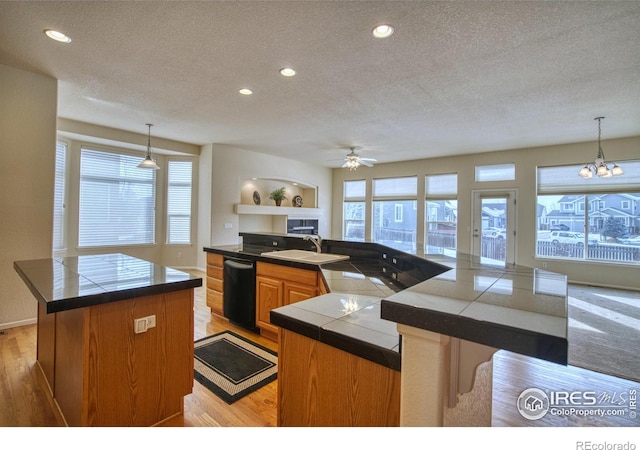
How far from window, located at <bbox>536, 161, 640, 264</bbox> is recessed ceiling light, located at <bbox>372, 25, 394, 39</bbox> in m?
5.49

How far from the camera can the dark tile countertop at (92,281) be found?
4.73 ft

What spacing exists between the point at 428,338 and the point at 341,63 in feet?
9.47

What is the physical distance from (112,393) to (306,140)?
514cm

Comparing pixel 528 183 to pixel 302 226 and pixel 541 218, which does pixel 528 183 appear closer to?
pixel 541 218

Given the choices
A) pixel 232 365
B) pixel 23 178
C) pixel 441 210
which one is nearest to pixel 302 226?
pixel 441 210

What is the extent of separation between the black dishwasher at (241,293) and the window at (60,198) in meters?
3.98

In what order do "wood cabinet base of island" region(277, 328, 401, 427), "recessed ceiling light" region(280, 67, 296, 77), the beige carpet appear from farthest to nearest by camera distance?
1. "recessed ceiling light" region(280, 67, 296, 77)
2. the beige carpet
3. "wood cabinet base of island" region(277, 328, 401, 427)

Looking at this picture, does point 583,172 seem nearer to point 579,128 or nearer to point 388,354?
point 579,128

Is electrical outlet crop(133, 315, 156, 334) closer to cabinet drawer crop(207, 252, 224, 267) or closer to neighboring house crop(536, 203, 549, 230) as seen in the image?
cabinet drawer crop(207, 252, 224, 267)

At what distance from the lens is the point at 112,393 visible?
1585 millimetres

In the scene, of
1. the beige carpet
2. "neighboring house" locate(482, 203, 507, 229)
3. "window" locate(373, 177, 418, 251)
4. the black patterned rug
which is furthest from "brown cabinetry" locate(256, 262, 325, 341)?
"neighboring house" locate(482, 203, 507, 229)

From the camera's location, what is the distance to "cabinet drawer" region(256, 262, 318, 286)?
107 inches

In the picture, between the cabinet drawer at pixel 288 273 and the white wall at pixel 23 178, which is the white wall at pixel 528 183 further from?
the white wall at pixel 23 178

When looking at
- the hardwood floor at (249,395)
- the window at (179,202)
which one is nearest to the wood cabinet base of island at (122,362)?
the hardwood floor at (249,395)
